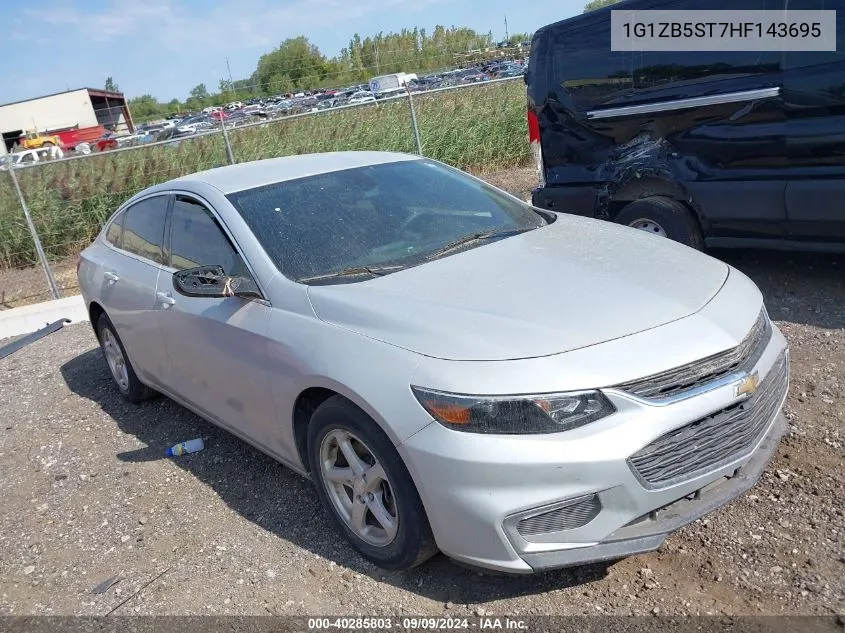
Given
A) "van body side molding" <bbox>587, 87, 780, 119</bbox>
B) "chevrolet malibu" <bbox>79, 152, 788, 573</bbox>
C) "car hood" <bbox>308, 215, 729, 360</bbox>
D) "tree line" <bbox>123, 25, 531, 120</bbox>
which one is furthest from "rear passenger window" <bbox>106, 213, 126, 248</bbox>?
"tree line" <bbox>123, 25, 531, 120</bbox>

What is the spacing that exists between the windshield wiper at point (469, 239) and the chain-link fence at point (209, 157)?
711cm

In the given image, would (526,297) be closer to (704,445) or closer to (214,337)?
(704,445)

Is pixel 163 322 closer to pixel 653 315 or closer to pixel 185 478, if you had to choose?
pixel 185 478

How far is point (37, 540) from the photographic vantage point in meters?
3.95

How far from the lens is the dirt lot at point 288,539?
2.86 metres

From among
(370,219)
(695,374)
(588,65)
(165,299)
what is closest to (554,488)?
(695,374)

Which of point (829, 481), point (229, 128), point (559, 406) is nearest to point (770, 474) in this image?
point (829, 481)

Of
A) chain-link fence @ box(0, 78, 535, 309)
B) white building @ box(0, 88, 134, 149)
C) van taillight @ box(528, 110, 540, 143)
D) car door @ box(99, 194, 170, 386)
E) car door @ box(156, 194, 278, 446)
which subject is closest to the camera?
car door @ box(156, 194, 278, 446)

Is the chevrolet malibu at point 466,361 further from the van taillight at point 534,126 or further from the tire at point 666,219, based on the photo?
the van taillight at point 534,126

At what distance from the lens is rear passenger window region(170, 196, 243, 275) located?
379cm

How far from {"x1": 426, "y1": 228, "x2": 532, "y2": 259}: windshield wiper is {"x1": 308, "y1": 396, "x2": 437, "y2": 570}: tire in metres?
0.94

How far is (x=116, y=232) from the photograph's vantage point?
5344 mm

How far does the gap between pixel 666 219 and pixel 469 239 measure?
7.96ft

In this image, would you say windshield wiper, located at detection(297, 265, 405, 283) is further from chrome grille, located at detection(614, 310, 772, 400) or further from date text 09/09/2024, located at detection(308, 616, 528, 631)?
date text 09/09/2024, located at detection(308, 616, 528, 631)
